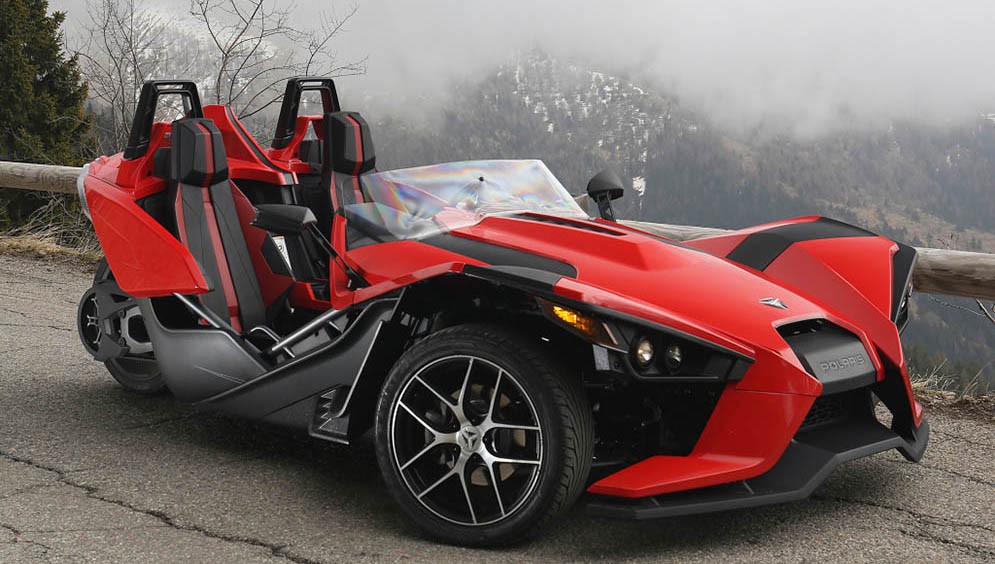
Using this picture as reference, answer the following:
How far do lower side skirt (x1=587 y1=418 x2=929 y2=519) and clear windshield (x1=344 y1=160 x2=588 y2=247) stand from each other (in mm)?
1260

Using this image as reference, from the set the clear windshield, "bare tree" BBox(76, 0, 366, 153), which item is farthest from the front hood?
"bare tree" BBox(76, 0, 366, 153)

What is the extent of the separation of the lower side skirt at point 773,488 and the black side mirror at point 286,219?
140cm

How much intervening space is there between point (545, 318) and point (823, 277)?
122cm

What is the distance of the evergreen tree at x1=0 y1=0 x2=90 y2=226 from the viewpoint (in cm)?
2728

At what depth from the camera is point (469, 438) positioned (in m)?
3.03

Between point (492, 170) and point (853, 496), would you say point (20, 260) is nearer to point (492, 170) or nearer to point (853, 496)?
point (492, 170)

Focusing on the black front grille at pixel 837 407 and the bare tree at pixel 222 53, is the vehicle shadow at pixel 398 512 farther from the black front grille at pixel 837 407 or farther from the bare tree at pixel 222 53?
the bare tree at pixel 222 53

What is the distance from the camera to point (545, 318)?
2998 mm

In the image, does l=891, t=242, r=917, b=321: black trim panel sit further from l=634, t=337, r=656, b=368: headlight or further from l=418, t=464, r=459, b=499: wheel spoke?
l=418, t=464, r=459, b=499: wheel spoke

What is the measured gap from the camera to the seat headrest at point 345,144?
15.4ft

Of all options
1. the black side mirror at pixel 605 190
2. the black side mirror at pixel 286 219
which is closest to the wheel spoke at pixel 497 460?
the black side mirror at pixel 286 219

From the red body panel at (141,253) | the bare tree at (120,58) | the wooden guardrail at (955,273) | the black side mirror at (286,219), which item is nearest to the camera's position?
the black side mirror at (286,219)

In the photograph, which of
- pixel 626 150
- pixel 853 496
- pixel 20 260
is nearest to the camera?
pixel 853 496

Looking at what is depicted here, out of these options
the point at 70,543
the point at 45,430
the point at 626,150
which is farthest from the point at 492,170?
the point at 626,150
